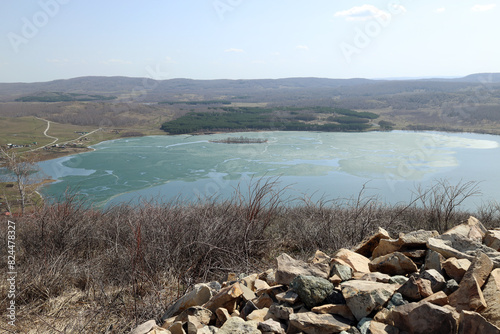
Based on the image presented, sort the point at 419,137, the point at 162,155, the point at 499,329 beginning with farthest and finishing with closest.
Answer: the point at 419,137
the point at 162,155
the point at 499,329

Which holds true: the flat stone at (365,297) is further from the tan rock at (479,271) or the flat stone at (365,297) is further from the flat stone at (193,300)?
the flat stone at (193,300)

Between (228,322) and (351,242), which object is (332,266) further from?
(351,242)

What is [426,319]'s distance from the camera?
232cm

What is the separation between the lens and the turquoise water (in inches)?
943

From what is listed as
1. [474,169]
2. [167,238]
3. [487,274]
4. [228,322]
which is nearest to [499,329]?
[487,274]

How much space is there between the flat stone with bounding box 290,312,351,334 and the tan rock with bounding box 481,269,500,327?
3.24 ft

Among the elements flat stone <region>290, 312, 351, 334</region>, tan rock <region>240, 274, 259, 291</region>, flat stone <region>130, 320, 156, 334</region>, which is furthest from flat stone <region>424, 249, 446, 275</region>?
flat stone <region>130, 320, 156, 334</region>

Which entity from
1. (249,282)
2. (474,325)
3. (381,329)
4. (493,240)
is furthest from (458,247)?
(249,282)

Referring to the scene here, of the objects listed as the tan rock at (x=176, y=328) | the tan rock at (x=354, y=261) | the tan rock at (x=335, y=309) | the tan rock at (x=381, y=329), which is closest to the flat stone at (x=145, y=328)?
the tan rock at (x=176, y=328)

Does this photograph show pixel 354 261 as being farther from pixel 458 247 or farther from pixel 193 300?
pixel 193 300

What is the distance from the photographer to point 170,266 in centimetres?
440

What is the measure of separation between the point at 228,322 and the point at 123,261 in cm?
231

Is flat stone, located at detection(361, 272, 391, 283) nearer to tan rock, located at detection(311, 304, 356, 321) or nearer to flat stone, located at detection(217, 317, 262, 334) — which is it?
tan rock, located at detection(311, 304, 356, 321)

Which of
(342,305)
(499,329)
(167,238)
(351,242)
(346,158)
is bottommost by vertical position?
(346,158)
